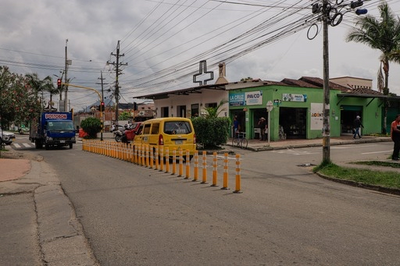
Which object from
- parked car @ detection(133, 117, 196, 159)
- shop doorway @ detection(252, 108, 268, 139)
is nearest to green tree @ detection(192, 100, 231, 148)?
parked car @ detection(133, 117, 196, 159)

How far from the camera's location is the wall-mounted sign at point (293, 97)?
2781 centimetres

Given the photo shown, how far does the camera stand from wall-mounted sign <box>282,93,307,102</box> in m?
27.8

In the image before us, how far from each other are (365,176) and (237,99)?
19853 millimetres

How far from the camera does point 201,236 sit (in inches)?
215

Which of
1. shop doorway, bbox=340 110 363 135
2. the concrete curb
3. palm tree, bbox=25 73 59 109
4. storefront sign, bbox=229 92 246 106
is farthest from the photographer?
palm tree, bbox=25 73 59 109

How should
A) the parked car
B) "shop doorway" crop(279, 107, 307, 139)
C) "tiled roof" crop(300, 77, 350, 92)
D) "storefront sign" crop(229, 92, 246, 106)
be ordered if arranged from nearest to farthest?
the parked car < "shop doorway" crop(279, 107, 307, 139) < "storefront sign" crop(229, 92, 246, 106) < "tiled roof" crop(300, 77, 350, 92)

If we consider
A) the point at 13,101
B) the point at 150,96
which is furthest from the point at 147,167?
the point at 150,96

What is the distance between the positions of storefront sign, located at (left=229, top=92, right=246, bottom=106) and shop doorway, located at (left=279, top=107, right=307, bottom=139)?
11.5 feet

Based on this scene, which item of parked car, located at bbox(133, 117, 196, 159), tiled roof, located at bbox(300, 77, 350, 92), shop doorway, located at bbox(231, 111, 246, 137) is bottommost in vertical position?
parked car, located at bbox(133, 117, 196, 159)

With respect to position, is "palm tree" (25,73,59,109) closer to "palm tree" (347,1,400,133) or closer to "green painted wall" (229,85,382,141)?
"green painted wall" (229,85,382,141)

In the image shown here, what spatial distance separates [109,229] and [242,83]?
26.8 m

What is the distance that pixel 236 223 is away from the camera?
243 inches

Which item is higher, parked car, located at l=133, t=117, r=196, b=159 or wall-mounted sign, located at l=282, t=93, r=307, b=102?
wall-mounted sign, located at l=282, t=93, r=307, b=102

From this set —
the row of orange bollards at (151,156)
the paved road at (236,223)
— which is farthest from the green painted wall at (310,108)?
the paved road at (236,223)
